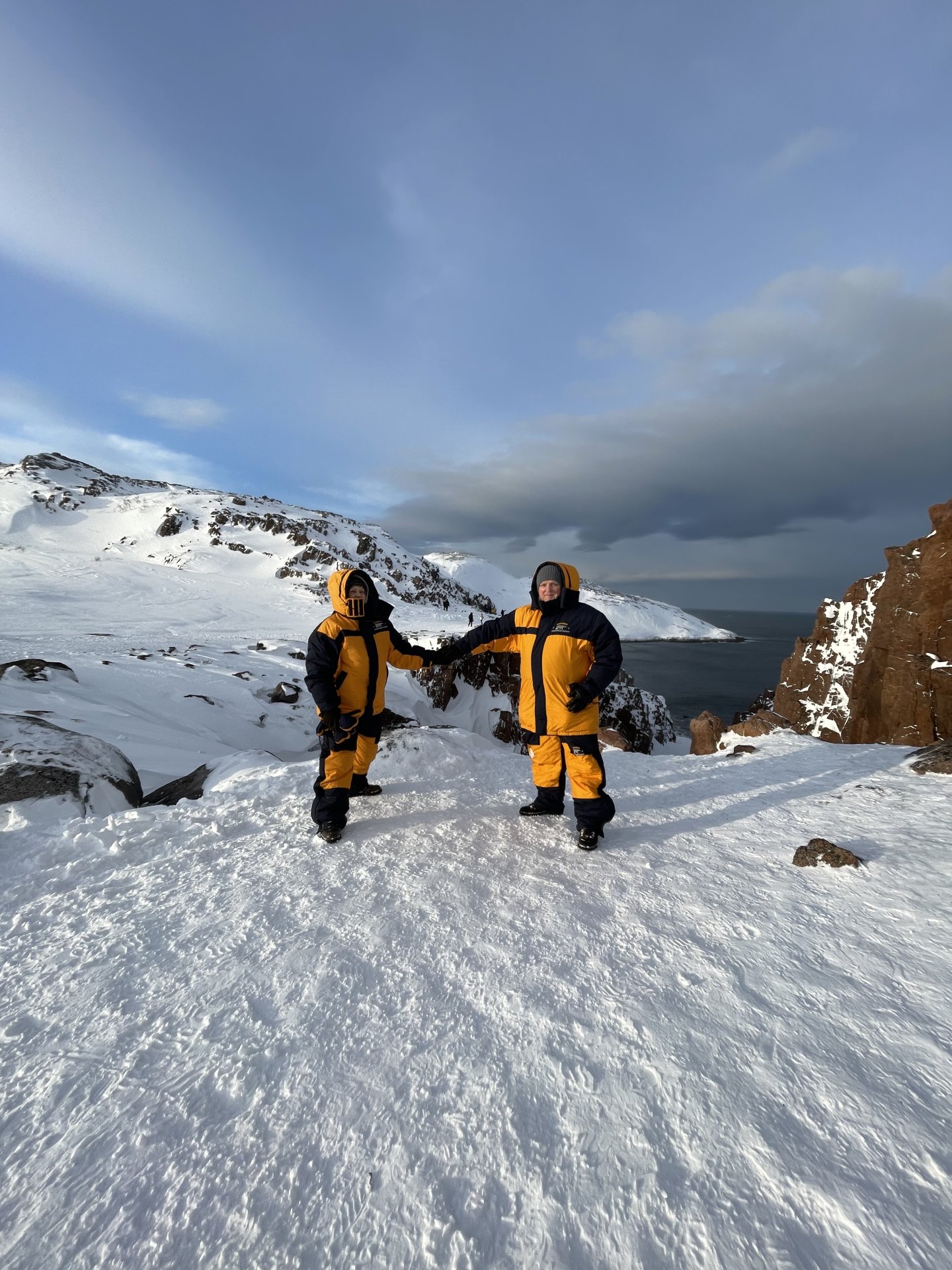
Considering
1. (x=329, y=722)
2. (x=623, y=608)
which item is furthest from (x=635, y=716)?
(x=623, y=608)

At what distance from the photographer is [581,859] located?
12.3 ft

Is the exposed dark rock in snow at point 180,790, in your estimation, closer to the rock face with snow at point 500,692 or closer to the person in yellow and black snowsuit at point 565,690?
the person in yellow and black snowsuit at point 565,690

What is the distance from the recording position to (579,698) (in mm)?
4082

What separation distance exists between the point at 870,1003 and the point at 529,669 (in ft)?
9.29

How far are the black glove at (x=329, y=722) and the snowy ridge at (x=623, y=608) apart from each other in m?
120

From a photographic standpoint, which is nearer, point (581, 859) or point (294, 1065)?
point (294, 1065)

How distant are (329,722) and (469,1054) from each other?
2754 mm

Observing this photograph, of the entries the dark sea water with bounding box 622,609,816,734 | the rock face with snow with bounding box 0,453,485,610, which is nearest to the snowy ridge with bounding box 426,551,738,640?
the dark sea water with bounding box 622,609,816,734

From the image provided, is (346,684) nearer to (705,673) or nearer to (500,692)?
(500,692)

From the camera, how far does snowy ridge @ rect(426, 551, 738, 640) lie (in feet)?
450

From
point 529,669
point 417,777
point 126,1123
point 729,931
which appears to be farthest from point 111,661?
point 729,931

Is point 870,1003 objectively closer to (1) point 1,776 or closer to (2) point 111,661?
(1) point 1,776

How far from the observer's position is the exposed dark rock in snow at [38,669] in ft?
29.2

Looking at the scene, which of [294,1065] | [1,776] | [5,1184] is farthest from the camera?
[1,776]
